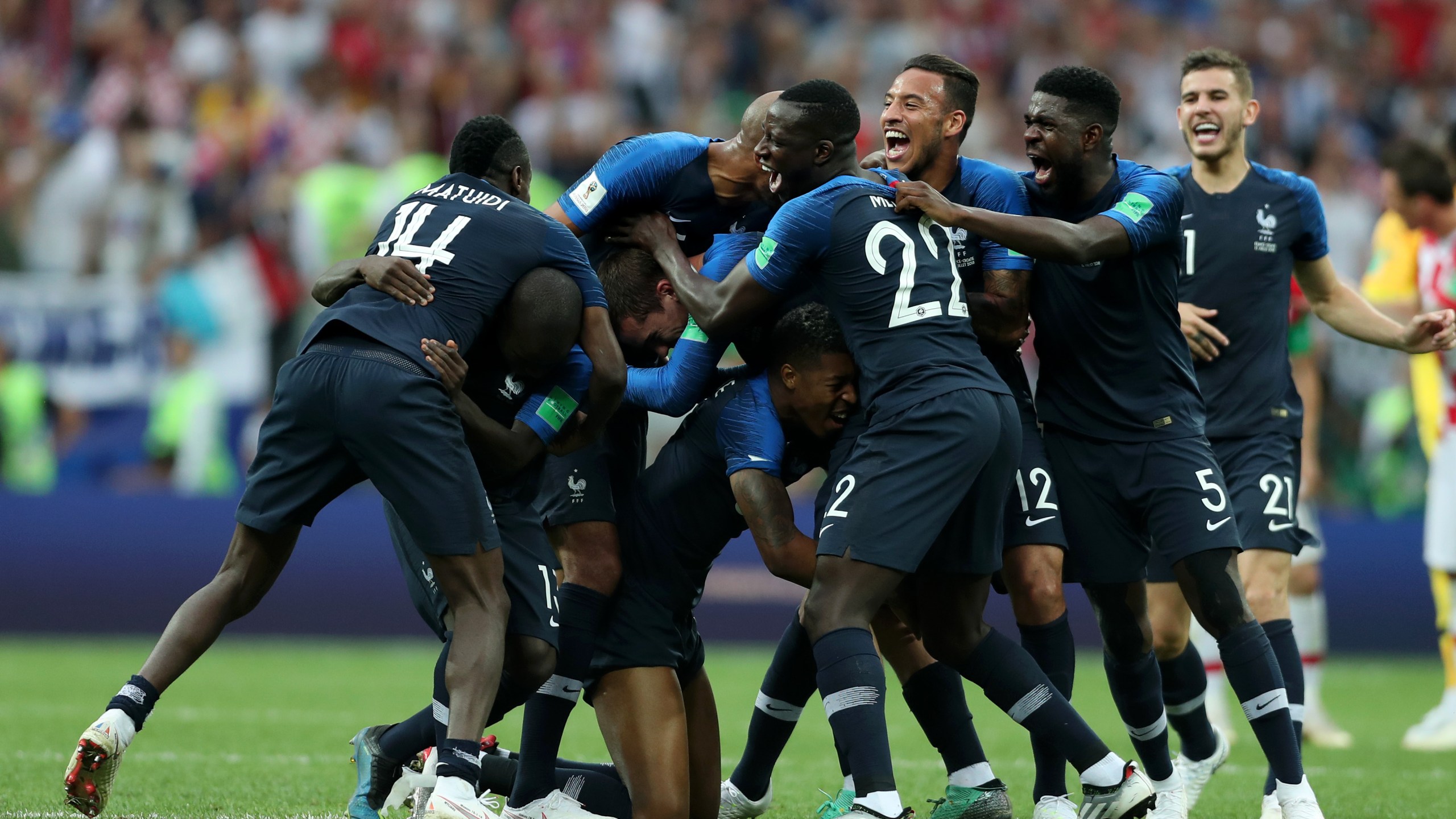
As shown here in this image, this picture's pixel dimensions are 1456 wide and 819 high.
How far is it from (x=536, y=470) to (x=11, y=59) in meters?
11.3

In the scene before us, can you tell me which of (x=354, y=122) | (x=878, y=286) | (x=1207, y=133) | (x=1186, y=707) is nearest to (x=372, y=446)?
(x=878, y=286)

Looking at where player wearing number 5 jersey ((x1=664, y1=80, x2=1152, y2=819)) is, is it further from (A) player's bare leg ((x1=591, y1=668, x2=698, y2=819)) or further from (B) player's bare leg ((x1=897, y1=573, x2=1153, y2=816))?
(A) player's bare leg ((x1=591, y1=668, x2=698, y2=819))

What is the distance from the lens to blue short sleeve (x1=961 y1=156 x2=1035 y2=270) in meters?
5.63

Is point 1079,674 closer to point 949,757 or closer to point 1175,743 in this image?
point 1175,743

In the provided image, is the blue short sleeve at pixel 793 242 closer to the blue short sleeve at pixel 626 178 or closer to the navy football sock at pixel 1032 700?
the blue short sleeve at pixel 626 178

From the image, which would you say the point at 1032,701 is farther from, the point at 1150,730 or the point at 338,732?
the point at 338,732

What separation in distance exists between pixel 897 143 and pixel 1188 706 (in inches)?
97.6

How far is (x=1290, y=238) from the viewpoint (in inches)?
263

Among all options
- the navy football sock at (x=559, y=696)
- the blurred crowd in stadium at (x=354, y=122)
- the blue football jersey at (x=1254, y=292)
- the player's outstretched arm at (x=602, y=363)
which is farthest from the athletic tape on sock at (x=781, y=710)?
the blurred crowd in stadium at (x=354, y=122)

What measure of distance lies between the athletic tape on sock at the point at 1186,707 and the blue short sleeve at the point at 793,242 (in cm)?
248

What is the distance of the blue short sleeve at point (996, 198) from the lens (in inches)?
222

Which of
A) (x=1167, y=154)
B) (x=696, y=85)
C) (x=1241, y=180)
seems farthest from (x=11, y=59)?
(x=1241, y=180)

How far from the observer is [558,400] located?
536cm

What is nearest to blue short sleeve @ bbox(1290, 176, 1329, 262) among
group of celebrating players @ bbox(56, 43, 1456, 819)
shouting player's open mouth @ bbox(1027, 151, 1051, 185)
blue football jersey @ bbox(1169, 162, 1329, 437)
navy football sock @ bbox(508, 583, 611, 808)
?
blue football jersey @ bbox(1169, 162, 1329, 437)
